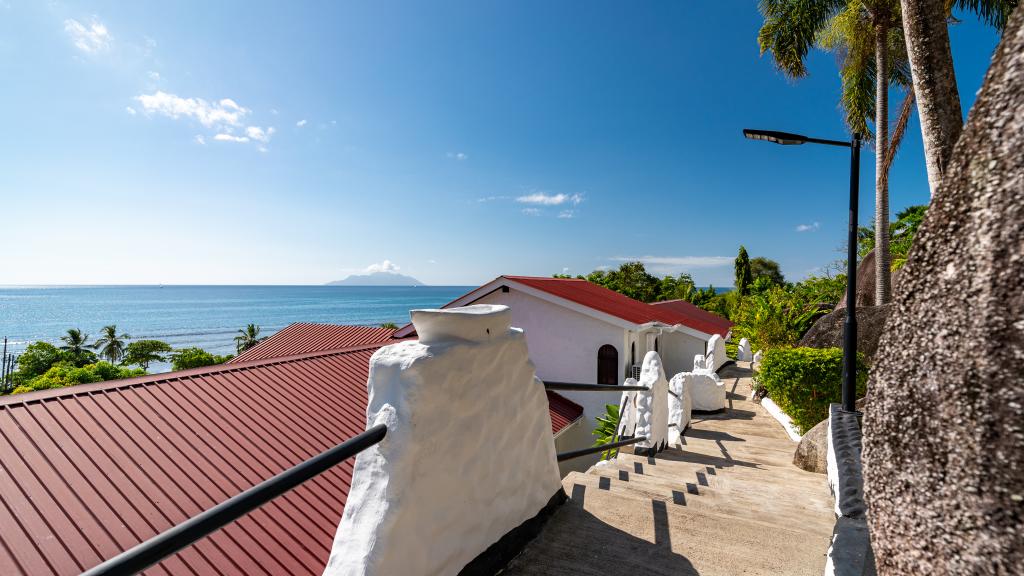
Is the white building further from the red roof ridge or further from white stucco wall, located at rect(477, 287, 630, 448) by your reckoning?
the red roof ridge

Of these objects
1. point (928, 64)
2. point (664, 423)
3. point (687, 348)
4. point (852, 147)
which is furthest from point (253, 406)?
point (687, 348)

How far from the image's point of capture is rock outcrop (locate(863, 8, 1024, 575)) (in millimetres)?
1058

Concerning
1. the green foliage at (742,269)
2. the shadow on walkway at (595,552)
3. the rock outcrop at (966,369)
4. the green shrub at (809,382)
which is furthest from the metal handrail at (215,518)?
the green foliage at (742,269)

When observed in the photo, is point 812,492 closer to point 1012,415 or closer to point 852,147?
point 1012,415

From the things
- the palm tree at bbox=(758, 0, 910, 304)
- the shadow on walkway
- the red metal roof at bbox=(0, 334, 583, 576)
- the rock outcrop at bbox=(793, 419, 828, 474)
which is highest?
the palm tree at bbox=(758, 0, 910, 304)

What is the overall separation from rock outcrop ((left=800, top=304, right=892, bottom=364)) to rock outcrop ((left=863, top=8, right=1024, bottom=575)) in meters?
11.9

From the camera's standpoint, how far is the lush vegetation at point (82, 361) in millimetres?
33628

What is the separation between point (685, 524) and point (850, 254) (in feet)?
19.1

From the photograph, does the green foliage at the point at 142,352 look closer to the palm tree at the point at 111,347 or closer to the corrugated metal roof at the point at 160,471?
the palm tree at the point at 111,347

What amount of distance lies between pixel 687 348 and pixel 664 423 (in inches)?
600

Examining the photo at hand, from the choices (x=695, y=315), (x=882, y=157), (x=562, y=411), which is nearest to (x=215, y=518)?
(x=562, y=411)

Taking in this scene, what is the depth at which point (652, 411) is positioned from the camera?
7.18m

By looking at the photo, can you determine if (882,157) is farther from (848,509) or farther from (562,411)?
(848,509)

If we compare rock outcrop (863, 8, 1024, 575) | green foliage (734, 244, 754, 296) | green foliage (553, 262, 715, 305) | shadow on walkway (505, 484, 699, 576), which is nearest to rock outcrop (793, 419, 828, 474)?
shadow on walkway (505, 484, 699, 576)
